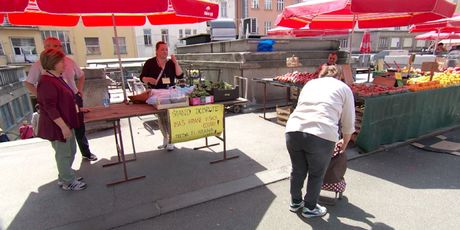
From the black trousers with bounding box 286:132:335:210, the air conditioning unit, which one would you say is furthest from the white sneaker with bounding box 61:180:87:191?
the air conditioning unit

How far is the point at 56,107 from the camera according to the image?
315 centimetres

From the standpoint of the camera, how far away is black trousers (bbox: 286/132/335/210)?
102 inches

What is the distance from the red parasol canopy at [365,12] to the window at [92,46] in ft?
94.6

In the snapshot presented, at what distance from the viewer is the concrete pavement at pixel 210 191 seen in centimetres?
300

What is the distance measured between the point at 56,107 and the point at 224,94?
227 centimetres

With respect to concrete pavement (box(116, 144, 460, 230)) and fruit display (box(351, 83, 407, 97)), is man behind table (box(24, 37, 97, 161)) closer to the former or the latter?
concrete pavement (box(116, 144, 460, 230))

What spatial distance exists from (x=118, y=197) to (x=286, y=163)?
8.58ft

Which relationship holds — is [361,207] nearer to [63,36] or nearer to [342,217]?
[342,217]

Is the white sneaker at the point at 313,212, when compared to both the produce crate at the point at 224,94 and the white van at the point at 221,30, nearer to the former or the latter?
the produce crate at the point at 224,94

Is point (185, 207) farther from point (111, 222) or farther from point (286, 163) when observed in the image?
point (286, 163)

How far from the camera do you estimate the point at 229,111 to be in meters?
7.91

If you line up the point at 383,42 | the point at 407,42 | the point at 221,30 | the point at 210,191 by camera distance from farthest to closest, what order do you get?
the point at 407,42 < the point at 383,42 < the point at 221,30 < the point at 210,191

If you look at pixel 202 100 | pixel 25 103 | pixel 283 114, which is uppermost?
pixel 202 100

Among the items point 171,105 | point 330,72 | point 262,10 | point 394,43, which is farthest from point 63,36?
point 394,43
